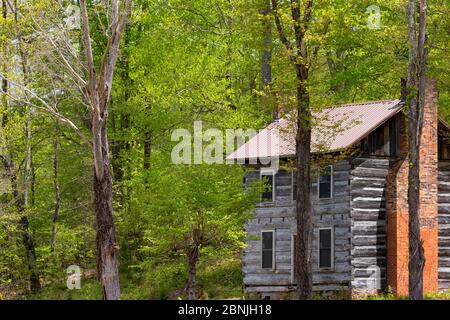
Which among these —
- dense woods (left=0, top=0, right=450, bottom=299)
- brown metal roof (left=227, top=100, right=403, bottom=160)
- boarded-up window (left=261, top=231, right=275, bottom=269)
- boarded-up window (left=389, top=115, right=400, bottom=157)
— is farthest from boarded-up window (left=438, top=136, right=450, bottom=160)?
boarded-up window (left=261, top=231, right=275, bottom=269)

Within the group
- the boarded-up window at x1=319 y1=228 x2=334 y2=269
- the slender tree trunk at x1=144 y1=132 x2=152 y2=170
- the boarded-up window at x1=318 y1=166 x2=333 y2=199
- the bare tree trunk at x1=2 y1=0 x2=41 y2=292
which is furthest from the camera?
the slender tree trunk at x1=144 y1=132 x2=152 y2=170

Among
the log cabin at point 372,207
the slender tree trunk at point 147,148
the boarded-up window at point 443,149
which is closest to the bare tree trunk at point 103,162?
the log cabin at point 372,207

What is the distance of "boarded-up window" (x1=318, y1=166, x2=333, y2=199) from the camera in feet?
118

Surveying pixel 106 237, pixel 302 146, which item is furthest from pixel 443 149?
pixel 106 237

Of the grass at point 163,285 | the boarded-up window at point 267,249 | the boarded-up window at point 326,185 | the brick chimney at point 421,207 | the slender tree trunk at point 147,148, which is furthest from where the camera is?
the slender tree trunk at point 147,148

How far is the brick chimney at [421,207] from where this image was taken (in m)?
34.8

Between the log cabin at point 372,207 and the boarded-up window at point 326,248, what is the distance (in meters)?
0.04

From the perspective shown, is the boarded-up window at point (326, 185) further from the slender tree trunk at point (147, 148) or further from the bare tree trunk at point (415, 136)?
the slender tree trunk at point (147, 148)

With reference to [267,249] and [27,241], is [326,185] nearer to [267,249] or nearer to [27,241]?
[267,249]

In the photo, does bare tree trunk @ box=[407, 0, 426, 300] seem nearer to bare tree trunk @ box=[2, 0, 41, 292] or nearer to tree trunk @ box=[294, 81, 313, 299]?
tree trunk @ box=[294, 81, 313, 299]

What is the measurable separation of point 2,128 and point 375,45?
16487mm

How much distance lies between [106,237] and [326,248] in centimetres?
1030

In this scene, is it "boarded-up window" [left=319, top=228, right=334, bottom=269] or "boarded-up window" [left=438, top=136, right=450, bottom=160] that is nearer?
"boarded-up window" [left=319, top=228, right=334, bottom=269]

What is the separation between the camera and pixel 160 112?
4497cm
